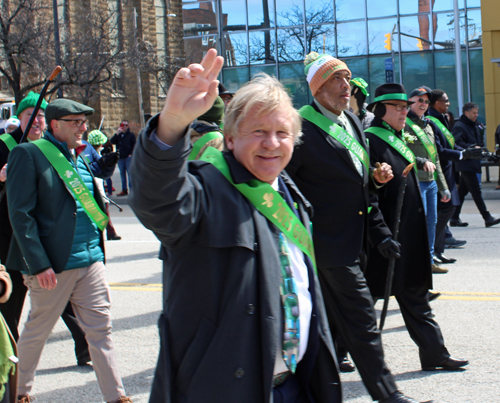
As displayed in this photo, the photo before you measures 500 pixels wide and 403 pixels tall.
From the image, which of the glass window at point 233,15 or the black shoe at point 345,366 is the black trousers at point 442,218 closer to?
the black shoe at point 345,366

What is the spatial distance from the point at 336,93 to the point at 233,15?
984 inches

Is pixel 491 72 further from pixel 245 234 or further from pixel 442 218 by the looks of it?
pixel 245 234

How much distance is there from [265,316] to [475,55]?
82.2ft

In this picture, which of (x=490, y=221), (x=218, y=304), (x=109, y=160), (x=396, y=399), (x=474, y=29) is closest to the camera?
(x=218, y=304)

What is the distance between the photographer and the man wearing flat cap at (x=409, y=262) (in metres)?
4.43

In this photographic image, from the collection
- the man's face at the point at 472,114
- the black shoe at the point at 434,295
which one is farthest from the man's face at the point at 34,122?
the man's face at the point at 472,114

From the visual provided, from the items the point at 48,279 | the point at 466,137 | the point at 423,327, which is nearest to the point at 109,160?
the point at 48,279

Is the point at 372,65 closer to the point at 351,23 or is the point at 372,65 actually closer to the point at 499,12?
the point at 351,23

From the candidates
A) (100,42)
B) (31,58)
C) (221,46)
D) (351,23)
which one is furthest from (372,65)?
(31,58)

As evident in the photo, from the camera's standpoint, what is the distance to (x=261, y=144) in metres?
2.29

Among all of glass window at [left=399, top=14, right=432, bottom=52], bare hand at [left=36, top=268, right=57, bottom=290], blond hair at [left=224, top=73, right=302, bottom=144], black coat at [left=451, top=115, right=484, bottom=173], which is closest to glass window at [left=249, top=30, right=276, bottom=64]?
glass window at [left=399, top=14, right=432, bottom=52]

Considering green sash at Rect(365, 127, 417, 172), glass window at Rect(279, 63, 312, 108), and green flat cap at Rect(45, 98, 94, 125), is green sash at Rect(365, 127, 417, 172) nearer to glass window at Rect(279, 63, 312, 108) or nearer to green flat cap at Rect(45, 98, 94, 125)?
green flat cap at Rect(45, 98, 94, 125)

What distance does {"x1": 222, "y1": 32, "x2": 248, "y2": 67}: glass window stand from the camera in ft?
91.7

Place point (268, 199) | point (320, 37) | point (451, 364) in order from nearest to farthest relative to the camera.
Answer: point (268, 199) → point (451, 364) → point (320, 37)
